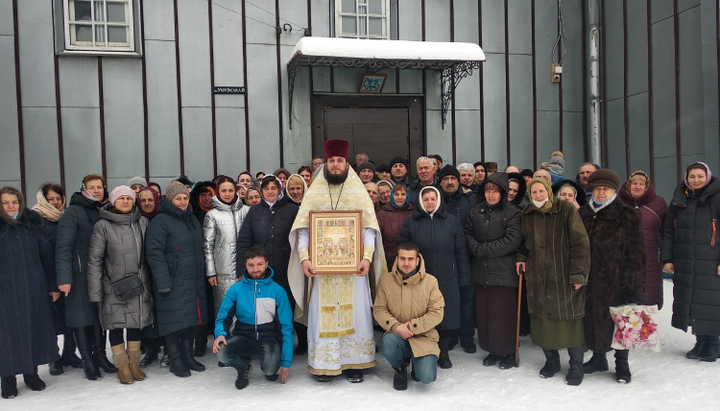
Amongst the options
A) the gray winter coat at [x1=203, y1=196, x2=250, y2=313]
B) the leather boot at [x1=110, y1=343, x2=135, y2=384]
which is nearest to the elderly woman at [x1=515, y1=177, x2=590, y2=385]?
the gray winter coat at [x1=203, y1=196, x2=250, y2=313]

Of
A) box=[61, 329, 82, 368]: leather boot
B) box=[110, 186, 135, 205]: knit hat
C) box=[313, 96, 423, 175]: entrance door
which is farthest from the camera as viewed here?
box=[313, 96, 423, 175]: entrance door

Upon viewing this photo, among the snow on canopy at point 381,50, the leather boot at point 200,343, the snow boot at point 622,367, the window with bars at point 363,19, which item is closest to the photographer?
the snow boot at point 622,367

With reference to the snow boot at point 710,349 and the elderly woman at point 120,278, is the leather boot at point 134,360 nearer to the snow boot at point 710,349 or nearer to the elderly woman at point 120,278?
the elderly woman at point 120,278

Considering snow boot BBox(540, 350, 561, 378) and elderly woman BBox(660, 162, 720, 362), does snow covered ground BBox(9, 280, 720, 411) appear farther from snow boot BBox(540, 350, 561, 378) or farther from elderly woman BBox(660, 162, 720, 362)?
elderly woman BBox(660, 162, 720, 362)

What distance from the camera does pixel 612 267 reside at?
4.07 m

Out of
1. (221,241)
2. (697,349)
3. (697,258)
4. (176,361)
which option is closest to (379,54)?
(221,241)

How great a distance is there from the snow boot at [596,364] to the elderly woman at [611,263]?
0.14 meters

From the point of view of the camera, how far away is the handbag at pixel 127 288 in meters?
4.25

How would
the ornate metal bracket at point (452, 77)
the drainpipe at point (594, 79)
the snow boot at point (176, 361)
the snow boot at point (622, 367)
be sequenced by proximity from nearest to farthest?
the snow boot at point (622, 367)
the snow boot at point (176, 361)
the ornate metal bracket at point (452, 77)
the drainpipe at point (594, 79)

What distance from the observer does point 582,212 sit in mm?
4340

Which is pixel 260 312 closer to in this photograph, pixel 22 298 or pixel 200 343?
pixel 200 343

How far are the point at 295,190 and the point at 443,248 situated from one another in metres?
1.48

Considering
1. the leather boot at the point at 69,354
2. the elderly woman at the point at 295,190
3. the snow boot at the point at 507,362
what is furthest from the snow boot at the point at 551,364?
Answer: the leather boot at the point at 69,354

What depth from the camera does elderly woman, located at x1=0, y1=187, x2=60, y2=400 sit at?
4.00m
